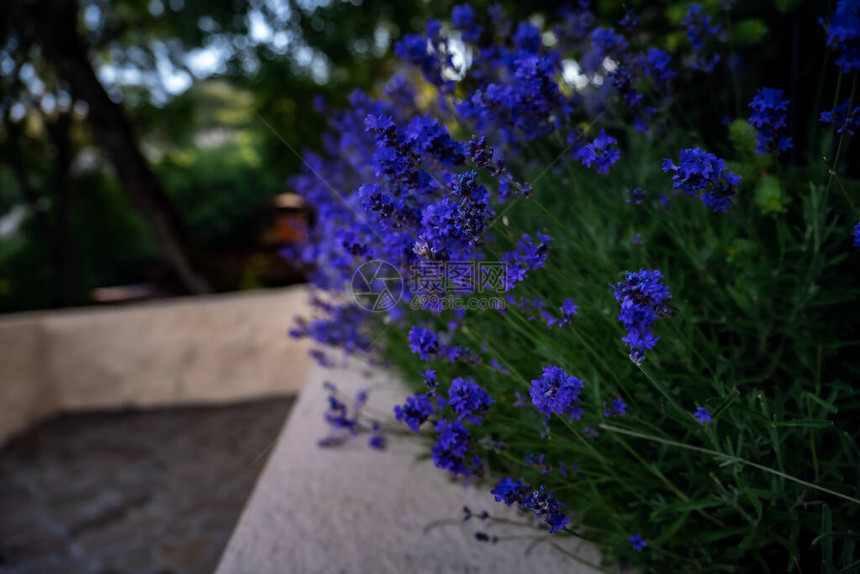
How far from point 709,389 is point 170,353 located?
3.33 m

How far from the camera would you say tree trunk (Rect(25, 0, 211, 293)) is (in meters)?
5.43

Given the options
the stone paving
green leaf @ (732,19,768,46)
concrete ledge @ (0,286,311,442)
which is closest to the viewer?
green leaf @ (732,19,768,46)

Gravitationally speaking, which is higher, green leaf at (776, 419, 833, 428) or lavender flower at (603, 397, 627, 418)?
green leaf at (776, 419, 833, 428)

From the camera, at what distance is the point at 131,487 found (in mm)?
2910

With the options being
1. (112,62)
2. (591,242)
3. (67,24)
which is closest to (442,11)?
(591,242)

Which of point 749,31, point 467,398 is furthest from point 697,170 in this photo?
point 749,31

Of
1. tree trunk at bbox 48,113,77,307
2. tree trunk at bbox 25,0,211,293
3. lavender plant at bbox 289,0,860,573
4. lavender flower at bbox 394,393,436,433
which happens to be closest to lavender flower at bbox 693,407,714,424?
lavender plant at bbox 289,0,860,573

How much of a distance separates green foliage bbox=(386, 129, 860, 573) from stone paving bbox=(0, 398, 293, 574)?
4.65 feet

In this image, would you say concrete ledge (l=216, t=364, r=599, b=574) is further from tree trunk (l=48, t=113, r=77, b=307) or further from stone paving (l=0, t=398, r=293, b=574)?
tree trunk (l=48, t=113, r=77, b=307)

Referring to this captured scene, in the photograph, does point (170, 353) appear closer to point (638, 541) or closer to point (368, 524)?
point (368, 524)

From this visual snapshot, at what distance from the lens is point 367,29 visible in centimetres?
442

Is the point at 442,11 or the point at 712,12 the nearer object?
the point at 712,12

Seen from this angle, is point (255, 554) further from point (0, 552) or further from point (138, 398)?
point (138, 398)

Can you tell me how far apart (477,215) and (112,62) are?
387 inches
